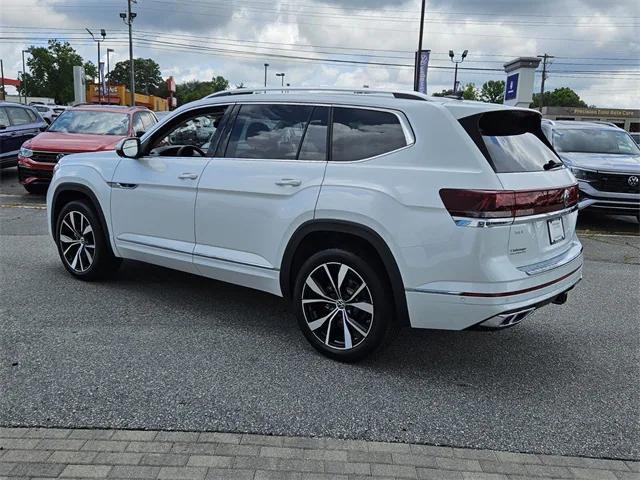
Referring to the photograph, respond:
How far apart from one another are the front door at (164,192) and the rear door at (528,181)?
7.24 feet

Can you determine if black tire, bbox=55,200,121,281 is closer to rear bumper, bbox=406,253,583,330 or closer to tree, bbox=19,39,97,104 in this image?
rear bumper, bbox=406,253,583,330

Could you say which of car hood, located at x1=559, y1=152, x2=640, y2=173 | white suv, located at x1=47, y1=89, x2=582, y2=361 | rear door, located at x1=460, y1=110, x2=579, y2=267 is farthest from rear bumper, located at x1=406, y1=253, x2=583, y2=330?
car hood, located at x1=559, y1=152, x2=640, y2=173

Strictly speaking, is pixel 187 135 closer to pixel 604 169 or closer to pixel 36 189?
pixel 604 169

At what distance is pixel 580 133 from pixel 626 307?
6.59 metres

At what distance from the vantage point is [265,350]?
4164mm

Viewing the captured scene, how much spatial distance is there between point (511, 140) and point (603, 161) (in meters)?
7.00

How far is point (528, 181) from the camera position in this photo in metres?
3.58

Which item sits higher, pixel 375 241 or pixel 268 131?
pixel 268 131

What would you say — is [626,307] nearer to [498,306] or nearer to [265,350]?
[498,306]

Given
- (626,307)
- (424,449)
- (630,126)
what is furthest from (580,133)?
(630,126)

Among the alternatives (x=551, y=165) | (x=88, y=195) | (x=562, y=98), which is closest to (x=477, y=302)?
(x=551, y=165)

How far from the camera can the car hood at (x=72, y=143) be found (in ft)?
34.8

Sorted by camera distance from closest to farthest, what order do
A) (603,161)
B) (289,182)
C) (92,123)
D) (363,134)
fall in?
(363,134)
(289,182)
(603,161)
(92,123)

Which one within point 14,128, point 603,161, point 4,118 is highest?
point 4,118
